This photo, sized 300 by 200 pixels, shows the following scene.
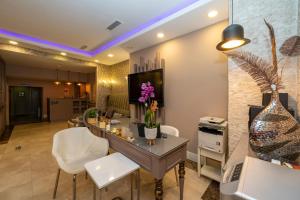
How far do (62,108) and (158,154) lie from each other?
7.52 m

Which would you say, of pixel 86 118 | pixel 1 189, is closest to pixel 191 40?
pixel 86 118

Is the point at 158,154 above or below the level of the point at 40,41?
below

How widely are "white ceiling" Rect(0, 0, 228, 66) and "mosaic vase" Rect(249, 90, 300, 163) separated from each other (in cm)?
177

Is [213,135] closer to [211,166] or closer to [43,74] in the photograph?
[211,166]

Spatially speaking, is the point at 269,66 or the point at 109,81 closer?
the point at 269,66

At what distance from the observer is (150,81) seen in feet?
10.9

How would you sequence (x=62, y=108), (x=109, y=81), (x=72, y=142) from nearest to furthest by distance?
1. (x=72, y=142)
2. (x=109, y=81)
3. (x=62, y=108)

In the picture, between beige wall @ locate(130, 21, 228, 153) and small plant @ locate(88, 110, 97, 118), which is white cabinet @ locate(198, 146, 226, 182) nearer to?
beige wall @ locate(130, 21, 228, 153)

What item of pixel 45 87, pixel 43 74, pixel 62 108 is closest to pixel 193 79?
pixel 43 74

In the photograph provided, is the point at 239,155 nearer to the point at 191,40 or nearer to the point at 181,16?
the point at 181,16

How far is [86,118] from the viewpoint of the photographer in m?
2.51

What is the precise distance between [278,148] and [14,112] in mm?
9627

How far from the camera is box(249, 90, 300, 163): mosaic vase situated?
0.92m

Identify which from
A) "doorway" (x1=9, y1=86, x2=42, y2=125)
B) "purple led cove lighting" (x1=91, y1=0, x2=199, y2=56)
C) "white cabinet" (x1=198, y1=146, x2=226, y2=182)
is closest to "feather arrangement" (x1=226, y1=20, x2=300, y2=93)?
"white cabinet" (x1=198, y1=146, x2=226, y2=182)
